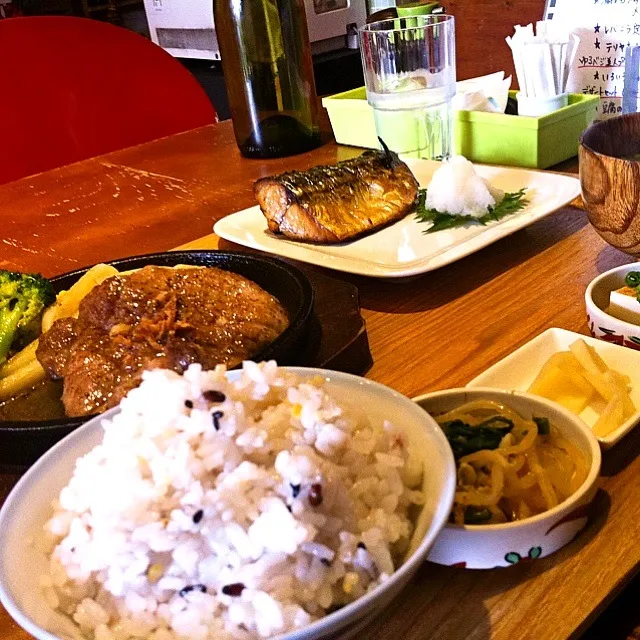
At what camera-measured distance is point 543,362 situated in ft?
3.19

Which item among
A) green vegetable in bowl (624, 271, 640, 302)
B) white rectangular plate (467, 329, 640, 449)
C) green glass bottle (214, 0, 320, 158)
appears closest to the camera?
white rectangular plate (467, 329, 640, 449)

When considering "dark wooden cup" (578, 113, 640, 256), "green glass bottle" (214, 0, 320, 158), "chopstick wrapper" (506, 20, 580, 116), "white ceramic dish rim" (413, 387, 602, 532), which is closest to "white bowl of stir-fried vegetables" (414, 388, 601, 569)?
"white ceramic dish rim" (413, 387, 602, 532)

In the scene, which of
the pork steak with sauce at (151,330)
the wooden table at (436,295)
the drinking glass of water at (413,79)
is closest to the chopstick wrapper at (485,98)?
the drinking glass of water at (413,79)

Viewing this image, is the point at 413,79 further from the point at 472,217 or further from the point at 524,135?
the point at 472,217

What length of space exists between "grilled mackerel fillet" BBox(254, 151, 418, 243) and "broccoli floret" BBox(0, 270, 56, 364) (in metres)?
→ 0.47

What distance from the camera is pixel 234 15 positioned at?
204 centimetres

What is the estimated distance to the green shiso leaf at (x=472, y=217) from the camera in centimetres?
139

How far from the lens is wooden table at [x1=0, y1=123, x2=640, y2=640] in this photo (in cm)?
67

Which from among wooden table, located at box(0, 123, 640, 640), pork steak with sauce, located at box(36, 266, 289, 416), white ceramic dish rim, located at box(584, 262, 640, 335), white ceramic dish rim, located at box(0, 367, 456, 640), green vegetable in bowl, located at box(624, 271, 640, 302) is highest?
white ceramic dish rim, located at box(0, 367, 456, 640)

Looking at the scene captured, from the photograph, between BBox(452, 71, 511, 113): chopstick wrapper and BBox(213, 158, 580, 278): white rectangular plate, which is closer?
BBox(213, 158, 580, 278): white rectangular plate

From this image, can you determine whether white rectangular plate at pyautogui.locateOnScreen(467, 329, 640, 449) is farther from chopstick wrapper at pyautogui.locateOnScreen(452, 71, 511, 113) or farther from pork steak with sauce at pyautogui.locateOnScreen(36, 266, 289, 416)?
chopstick wrapper at pyautogui.locateOnScreen(452, 71, 511, 113)

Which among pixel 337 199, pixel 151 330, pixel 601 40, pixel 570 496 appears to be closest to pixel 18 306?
pixel 151 330

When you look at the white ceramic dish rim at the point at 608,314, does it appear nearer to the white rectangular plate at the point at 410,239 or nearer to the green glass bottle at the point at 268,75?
the white rectangular plate at the point at 410,239

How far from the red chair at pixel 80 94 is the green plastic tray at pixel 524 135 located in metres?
1.45
